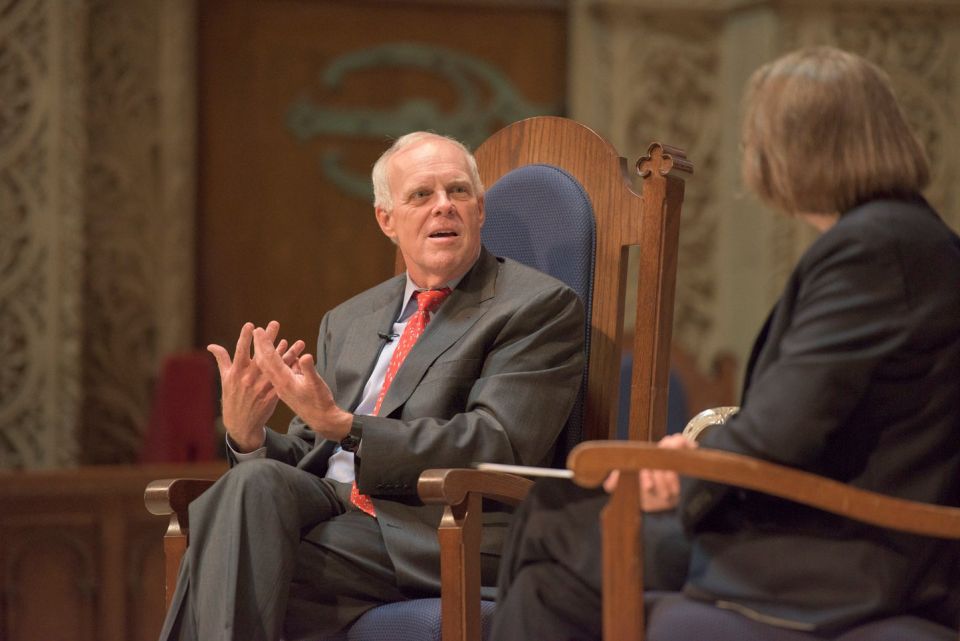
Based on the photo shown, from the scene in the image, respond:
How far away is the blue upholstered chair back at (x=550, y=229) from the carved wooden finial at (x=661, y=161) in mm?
196

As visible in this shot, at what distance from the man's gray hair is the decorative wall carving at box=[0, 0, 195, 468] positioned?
191cm

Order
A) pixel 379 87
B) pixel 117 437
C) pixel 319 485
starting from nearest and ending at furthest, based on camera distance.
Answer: pixel 319 485, pixel 117 437, pixel 379 87

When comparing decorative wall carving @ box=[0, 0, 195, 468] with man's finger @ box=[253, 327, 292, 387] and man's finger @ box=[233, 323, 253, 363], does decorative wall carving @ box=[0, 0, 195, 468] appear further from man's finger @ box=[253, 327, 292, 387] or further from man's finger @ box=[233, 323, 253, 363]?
man's finger @ box=[253, 327, 292, 387]

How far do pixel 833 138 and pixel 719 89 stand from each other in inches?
133

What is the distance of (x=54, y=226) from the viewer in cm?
441

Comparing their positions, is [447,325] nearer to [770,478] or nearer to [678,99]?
[770,478]

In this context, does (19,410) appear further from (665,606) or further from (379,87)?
(665,606)

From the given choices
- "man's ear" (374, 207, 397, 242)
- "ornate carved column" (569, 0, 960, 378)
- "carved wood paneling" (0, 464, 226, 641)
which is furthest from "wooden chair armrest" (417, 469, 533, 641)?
"ornate carved column" (569, 0, 960, 378)

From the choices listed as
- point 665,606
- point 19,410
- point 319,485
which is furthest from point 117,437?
point 665,606

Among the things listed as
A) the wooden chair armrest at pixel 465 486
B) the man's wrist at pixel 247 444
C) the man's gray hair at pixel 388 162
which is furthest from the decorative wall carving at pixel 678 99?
the wooden chair armrest at pixel 465 486

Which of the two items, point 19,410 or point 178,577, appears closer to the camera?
point 178,577

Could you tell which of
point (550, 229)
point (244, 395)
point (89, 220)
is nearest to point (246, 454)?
point (244, 395)

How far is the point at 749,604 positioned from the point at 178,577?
1.16 meters

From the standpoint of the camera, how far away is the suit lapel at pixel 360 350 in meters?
2.84
